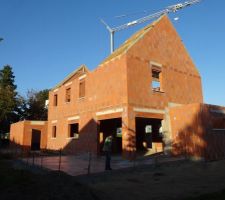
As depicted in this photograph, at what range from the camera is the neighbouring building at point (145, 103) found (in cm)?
1590

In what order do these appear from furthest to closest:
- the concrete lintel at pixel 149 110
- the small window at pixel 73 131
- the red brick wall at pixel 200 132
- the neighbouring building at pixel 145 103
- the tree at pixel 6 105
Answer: the tree at pixel 6 105 → the small window at pixel 73 131 → the concrete lintel at pixel 149 110 → the neighbouring building at pixel 145 103 → the red brick wall at pixel 200 132

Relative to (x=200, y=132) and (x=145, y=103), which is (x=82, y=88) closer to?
(x=145, y=103)

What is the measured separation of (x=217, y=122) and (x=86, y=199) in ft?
37.5

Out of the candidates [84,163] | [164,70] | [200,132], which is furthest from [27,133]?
[200,132]

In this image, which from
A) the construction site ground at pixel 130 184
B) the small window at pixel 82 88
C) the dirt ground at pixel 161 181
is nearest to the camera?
the construction site ground at pixel 130 184

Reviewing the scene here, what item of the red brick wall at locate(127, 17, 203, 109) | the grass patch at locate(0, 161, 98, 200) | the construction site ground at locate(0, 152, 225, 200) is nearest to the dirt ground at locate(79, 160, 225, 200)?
the construction site ground at locate(0, 152, 225, 200)

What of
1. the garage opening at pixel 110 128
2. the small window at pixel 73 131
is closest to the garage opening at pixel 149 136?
the garage opening at pixel 110 128

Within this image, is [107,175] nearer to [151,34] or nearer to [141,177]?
[141,177]

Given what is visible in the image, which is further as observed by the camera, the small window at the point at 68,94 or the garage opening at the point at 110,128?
the small window at the point at 68,94

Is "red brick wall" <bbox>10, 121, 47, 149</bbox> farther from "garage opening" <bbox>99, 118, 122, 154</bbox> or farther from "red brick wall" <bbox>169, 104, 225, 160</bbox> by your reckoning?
"red brick wall" <bbox>169, 104, 225, 160</bbox>

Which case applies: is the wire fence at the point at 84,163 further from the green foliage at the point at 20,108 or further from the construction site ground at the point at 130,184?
the green foliage at the point at 20,108

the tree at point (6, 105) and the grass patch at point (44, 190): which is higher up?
the tree at point (6, 105)

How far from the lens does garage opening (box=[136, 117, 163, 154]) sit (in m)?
21.9

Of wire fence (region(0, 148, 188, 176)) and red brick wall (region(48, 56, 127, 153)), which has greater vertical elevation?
red brick wall (region(48, 56, 127, 153))
